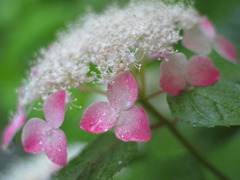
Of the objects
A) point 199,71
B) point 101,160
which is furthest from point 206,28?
point 101,160

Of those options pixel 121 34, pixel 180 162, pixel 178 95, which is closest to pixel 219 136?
pixel 180 162

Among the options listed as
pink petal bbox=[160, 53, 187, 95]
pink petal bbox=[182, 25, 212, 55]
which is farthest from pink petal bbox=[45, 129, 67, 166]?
pink petal bbox=[182, 25, 212, 55]

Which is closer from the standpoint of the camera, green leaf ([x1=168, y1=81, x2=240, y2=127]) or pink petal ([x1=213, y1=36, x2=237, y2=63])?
green leaf ([x1=168, y1=81, x2=240, y2=127])

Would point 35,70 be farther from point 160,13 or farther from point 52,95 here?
point 160,13

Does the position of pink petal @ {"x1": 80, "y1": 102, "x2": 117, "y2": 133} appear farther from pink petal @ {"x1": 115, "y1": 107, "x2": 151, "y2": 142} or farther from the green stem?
the green stem

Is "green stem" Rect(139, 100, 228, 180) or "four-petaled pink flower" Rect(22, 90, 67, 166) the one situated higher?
"four-petaled pink flower" Rect(22, 90, 67, 166)
